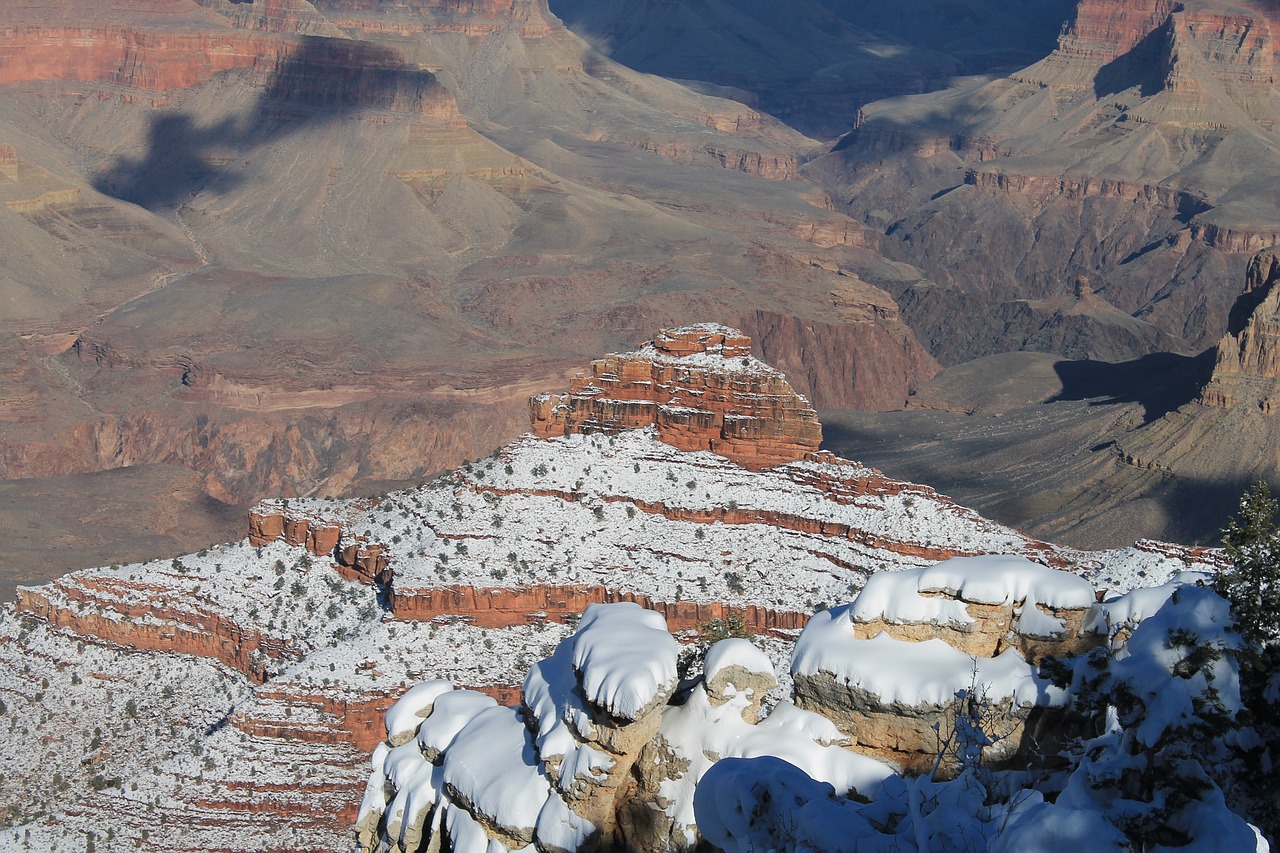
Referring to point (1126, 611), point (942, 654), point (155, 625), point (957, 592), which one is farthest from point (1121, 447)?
point (942, 654)

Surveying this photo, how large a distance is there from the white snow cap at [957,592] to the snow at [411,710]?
8600 mm

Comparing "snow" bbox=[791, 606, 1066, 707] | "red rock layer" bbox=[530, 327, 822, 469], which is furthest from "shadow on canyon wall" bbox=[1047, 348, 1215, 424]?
"snow" bbox=[791, 606, 1066, 707]

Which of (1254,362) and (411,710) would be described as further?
(1254,362)

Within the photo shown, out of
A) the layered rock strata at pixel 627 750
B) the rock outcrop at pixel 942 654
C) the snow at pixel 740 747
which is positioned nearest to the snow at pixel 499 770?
the layered rock strata at pixel 627 750

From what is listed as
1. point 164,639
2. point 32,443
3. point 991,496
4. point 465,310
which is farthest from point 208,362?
point 164,639

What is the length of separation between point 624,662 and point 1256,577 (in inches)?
351

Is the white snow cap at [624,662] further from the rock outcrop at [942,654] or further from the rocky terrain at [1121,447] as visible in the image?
the rocky terrain at [1121,447]

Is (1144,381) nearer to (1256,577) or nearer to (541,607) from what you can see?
(541,607)

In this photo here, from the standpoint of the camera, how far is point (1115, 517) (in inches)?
4156

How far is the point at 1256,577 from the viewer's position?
23062 millimetres

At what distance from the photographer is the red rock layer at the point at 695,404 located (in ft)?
204

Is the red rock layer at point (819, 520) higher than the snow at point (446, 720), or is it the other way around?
the snow at point (446, 720)

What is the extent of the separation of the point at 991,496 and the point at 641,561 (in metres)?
57.7

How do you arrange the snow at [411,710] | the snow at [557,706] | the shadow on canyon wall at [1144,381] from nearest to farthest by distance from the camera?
the snow at [557,706] → the snow at [411,710] → the shadow on canyon wall at [1144,381]
